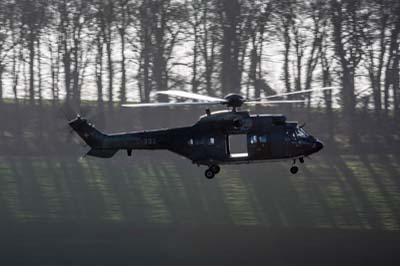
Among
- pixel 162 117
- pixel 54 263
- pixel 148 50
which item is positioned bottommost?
pixel 54 263

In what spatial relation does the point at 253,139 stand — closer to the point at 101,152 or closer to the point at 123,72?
the point at 101,152

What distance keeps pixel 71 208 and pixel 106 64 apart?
84.5 ft

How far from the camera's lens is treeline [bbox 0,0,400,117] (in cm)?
8081

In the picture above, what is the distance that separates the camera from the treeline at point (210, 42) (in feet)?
265

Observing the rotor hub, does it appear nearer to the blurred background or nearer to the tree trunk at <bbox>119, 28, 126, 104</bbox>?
the blurred background

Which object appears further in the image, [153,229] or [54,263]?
[153,229]

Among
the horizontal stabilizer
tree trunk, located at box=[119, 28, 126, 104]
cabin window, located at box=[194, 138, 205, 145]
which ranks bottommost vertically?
the horizontal stabilizer

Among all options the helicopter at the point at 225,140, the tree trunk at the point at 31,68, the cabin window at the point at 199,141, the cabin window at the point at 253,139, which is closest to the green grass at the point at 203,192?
the tree trunk at the point at 31,68

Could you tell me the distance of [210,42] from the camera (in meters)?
81.8

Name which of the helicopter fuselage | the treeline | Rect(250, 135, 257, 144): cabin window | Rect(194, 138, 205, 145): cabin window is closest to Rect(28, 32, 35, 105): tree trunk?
the treeline

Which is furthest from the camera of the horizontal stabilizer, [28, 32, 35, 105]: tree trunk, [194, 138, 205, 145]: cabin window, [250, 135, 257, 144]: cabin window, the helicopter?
[28, 32, 35, 105]: tree trunk

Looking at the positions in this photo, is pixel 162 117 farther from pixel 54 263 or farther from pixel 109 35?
pixel 54 263

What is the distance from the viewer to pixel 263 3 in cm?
8088

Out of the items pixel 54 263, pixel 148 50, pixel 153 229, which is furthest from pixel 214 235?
pixel 148 50
